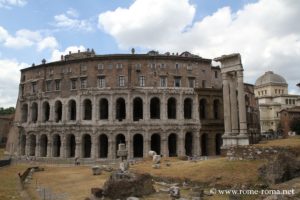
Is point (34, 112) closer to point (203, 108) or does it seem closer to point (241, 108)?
point (203, 108)

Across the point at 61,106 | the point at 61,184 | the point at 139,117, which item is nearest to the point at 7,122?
the point at 61,106

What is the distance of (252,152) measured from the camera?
1109 inches

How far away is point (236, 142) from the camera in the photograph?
32.9m

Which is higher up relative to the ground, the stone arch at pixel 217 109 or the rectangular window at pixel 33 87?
the rectangular window at pixel 33 87

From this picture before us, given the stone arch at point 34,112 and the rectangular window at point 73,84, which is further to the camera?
the stone arch at point 34,112

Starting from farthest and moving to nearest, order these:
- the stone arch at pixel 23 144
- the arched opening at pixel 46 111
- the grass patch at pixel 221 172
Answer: the stone arch at pixel 23 144 < the arched opening at pixel 46 111 < the grass patch at pixel 221 172

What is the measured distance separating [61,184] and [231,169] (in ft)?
45.1

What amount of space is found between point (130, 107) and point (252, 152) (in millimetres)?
26090

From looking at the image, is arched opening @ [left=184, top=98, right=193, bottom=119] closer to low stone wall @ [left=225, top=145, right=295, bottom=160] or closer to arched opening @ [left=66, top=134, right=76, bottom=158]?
arched opening @ [left=66, top=134, right=76, bottom=158]

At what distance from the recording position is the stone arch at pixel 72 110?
5500 centimetres

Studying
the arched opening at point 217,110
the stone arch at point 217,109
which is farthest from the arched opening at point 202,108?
the arched opening at point 217,110

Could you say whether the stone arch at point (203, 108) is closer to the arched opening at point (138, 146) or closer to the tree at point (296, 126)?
the arched opening at point (138, 146)

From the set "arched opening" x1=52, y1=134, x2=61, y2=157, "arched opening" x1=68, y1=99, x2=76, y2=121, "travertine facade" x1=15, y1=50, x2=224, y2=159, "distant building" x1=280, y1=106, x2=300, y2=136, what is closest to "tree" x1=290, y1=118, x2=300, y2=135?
"distant building" x1=280, y1=106, x2=300, y2=136

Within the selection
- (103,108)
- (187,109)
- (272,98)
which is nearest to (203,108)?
(187,109)
